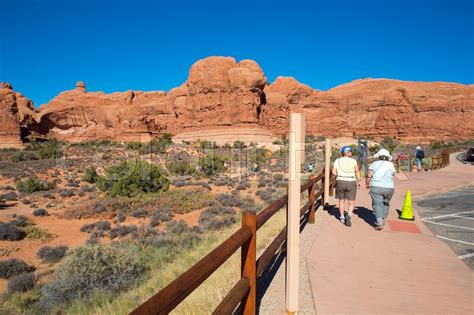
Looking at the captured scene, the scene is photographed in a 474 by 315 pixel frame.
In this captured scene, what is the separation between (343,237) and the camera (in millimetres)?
6535

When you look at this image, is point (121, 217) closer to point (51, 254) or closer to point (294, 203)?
point (51, 254)

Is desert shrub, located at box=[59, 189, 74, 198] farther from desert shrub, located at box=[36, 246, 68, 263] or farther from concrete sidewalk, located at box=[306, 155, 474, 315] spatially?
concrete sidewalk, located at box=[306, 155, 474, 315]

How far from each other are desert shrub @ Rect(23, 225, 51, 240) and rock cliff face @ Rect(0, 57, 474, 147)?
46.5 metres

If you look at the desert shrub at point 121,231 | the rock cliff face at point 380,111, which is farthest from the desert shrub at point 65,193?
the rock cliff face at point 380,111

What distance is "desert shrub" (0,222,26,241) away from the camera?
1056 centimetres

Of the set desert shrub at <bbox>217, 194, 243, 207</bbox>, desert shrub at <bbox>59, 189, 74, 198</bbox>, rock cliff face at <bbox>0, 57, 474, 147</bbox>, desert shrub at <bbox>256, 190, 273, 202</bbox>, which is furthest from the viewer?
rock cliff face at <bbox>0, 57, 474, 147</bbox>

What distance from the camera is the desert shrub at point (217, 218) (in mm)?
10812

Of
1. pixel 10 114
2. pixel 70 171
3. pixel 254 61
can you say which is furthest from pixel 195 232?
pixel 10 114

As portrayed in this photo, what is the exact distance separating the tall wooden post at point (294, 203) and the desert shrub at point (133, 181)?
49.1 feet

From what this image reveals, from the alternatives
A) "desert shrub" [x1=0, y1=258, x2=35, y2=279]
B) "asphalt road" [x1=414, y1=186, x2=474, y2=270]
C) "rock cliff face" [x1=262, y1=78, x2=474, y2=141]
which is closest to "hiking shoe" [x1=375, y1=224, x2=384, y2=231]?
"asphalt road" [x1=414, y1=186, x2=474, y2=270]

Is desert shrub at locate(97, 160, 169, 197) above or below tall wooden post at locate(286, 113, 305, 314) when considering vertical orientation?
below

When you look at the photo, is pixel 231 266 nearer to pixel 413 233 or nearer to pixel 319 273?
pixel 319 273

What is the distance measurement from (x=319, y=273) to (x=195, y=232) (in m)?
6.24

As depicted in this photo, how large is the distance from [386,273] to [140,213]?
1085 centimetres
